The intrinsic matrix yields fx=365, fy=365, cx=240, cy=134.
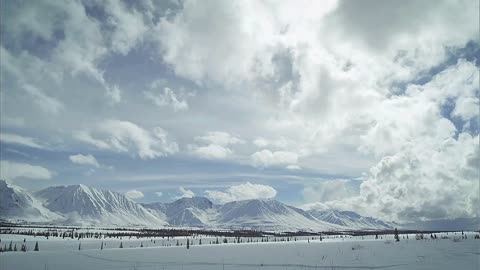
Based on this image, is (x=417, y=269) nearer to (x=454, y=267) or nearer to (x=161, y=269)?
(x=454, y=267)

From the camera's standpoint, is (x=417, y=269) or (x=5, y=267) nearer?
(x=417, y=269)

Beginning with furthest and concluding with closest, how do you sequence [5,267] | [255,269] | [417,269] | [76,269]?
[5,267] → [76,269] → [255,269] → [417,269]

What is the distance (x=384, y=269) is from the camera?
40.0 meters

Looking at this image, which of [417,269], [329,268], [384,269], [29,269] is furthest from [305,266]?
[29,269]

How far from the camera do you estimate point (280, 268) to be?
42.4 m

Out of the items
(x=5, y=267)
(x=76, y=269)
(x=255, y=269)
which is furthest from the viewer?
(x=5, y=267)

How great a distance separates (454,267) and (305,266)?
16097mm

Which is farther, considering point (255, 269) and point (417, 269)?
point (255, 269)

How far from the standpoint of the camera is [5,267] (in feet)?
158

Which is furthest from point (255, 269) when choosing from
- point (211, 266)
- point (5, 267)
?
point (5, 267)

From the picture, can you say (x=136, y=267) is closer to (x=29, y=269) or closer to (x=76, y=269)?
(x=76, y=269)

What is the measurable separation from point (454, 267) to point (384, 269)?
7500 mm

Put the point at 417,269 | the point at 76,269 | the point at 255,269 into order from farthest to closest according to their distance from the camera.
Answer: the point at 76,269 < the point at 255,269 < the point at 417,269

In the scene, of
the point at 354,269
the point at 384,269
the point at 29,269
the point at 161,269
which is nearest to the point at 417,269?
the point at 384,269
